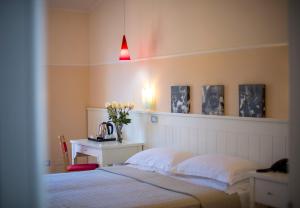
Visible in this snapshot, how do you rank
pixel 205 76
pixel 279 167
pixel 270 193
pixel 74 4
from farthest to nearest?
pixel 74 4 → pixel 205 76 → pixel 279 167 → pixel 270 193

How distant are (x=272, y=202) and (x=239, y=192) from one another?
286 mm

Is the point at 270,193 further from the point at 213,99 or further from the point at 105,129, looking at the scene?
the point at 105,129

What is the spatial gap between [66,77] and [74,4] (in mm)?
1091

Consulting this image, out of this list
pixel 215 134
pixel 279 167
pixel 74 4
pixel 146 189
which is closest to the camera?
pixel 279 167

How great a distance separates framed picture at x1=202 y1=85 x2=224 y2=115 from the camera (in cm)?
394

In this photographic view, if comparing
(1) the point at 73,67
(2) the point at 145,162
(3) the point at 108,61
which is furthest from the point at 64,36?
(2) the point at 145,162

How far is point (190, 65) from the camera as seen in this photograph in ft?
14.2

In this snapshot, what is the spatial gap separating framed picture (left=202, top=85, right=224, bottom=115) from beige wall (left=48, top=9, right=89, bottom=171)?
2758mm

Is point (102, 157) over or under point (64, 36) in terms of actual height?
under

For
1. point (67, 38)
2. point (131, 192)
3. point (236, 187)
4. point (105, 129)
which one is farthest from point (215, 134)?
point (67, 38)

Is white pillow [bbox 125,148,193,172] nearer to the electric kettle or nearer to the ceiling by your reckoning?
the electric kettle

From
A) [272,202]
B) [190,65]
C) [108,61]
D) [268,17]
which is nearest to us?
[272,202]

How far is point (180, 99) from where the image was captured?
443cm

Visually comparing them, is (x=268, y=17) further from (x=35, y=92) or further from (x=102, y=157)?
(x=35, y=92)
